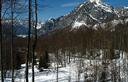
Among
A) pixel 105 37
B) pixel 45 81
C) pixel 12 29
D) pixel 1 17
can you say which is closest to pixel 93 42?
pixel 105 37

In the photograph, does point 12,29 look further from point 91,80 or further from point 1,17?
point 91,80

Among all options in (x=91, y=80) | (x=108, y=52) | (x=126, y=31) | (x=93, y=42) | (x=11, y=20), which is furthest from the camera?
(x=93, y=42)

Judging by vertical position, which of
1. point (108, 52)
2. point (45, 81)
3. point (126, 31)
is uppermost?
point (126, 31)

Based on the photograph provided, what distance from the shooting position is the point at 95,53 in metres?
86.2

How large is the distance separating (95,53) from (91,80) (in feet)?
124

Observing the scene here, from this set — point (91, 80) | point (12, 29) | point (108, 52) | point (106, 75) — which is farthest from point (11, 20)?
point (108, 52)

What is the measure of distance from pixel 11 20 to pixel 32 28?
2.50 metres

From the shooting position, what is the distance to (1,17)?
16.7 meters

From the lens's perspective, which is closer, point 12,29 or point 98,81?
point 12,29

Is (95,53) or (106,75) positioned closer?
(106,75)

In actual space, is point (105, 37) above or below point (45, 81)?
above

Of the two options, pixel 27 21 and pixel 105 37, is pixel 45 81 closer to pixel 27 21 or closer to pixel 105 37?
pixel 27 21

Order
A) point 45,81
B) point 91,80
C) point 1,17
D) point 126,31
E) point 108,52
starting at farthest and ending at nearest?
point 126,31
point 108,52
point 45,81
point 91,80
point 1,17

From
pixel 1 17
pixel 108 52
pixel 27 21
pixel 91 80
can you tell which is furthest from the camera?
pixel 108 52
